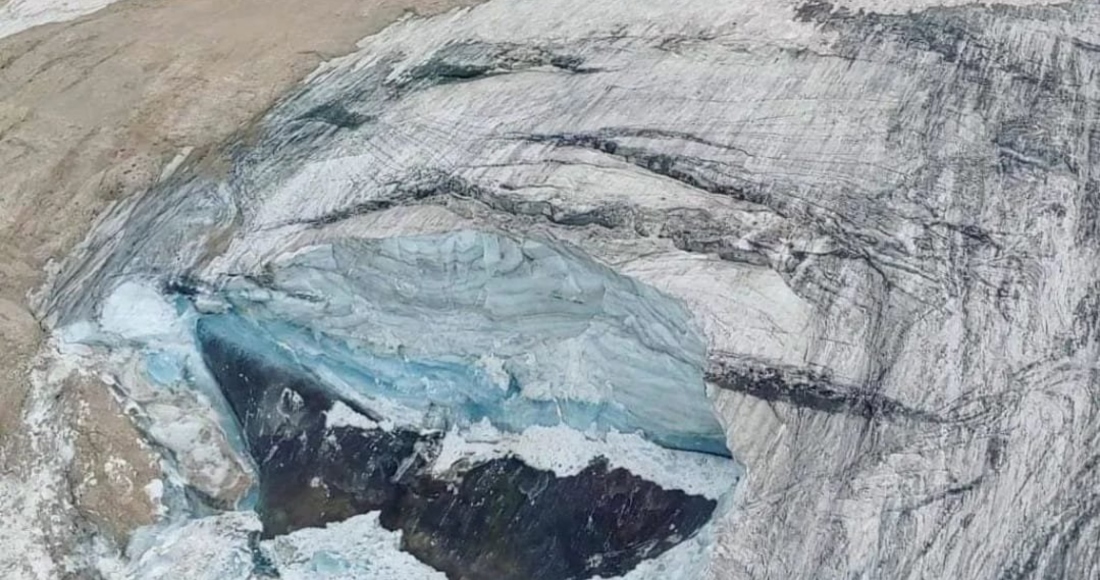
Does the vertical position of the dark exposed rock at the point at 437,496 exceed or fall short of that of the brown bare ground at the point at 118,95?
it falls short

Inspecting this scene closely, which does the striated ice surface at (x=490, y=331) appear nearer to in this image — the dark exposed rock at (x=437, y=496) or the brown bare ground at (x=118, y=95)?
the dark exposed rock at (x=437, y=496)

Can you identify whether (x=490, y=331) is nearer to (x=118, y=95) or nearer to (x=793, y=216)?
(x=793, y=216)

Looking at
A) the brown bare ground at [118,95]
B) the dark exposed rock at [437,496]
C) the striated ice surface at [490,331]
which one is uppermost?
the brown bare ground at [118,95]

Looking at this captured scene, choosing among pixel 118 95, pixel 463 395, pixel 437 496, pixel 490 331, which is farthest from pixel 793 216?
pixel 118 95

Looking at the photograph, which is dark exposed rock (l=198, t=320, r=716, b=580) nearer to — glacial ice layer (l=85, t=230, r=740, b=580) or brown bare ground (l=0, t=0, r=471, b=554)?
glacial ice layer (l=85, t=230, r=740, b=580)

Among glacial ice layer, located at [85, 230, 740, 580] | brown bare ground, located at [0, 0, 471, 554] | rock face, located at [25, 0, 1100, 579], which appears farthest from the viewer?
brown bare ground, located at [0, 0, 471, 554]

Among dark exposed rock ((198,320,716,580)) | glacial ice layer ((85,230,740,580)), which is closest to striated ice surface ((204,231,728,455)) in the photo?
glacial ice layer ((85,230,740,580))

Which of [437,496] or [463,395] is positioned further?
[463,395]

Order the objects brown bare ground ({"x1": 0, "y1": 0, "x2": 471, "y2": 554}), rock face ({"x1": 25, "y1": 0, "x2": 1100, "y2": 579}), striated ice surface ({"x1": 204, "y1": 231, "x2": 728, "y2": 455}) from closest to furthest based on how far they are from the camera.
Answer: rock face ({"x1": 25, "y1": 0, "x2": 1100, "y2": 579})
striated ice surface ({"x1": 204, "y1": 231, "x2": 728, "y2": 455})
brown bare ground ({"x1": 0, "y1": 0, "x2": 471, "y2": 554})

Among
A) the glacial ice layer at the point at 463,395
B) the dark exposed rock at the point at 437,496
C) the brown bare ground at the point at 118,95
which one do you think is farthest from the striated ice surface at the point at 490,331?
the brown bare ground at the point at 118,95
